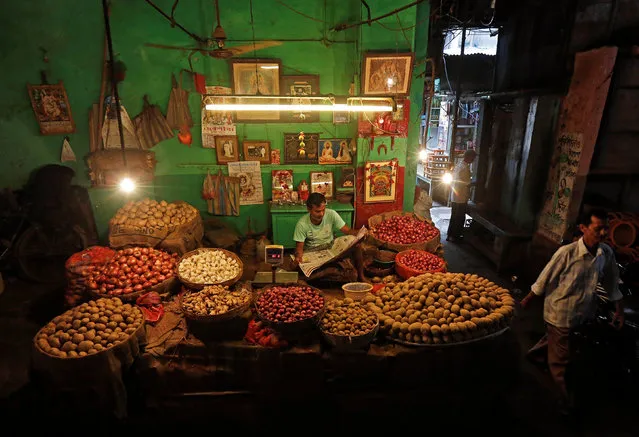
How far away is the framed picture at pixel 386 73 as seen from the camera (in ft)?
23.9

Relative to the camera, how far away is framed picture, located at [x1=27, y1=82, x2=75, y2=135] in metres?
7.57

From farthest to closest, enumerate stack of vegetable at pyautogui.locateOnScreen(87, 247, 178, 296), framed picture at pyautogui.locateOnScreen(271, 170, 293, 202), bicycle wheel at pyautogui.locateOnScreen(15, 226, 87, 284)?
framed picture at pyautogui.locateOnScreen(271, 170, 293, 202) → bicycle wheel at pyautogui.locateOnScreen(15, 226, 87, 284) → stack of vegetable at pyautogui.locateOnScreen(87, 247, 178, 296)

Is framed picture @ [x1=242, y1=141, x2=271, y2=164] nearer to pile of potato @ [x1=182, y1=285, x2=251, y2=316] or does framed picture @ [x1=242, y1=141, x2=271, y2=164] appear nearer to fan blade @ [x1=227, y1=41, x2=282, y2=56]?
fan blade @ [x1=227, y1=41, x2=282, y2=56]

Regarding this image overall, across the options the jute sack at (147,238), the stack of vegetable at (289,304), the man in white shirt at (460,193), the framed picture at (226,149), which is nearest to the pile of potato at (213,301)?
the stack of vegetable at (289,304)

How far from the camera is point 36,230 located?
7750mm

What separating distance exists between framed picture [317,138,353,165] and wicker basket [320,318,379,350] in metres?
4.70

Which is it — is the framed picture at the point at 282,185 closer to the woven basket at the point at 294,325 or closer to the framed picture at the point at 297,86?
the framed picture at the point at 297,86

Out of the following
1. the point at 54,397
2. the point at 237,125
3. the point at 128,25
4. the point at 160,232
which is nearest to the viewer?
the point at 54,397

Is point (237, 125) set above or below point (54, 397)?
above

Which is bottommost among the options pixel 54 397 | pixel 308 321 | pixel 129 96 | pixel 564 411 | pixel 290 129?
pixel 564 411

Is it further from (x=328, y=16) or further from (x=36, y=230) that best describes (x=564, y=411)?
(x=36, y=230)

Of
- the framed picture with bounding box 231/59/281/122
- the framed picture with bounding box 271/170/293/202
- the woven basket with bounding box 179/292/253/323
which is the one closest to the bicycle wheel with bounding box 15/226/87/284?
the framed picture with bounding box 271/170/293/202

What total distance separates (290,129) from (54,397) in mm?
5987

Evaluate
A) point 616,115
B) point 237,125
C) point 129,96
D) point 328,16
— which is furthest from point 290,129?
point 616,115
